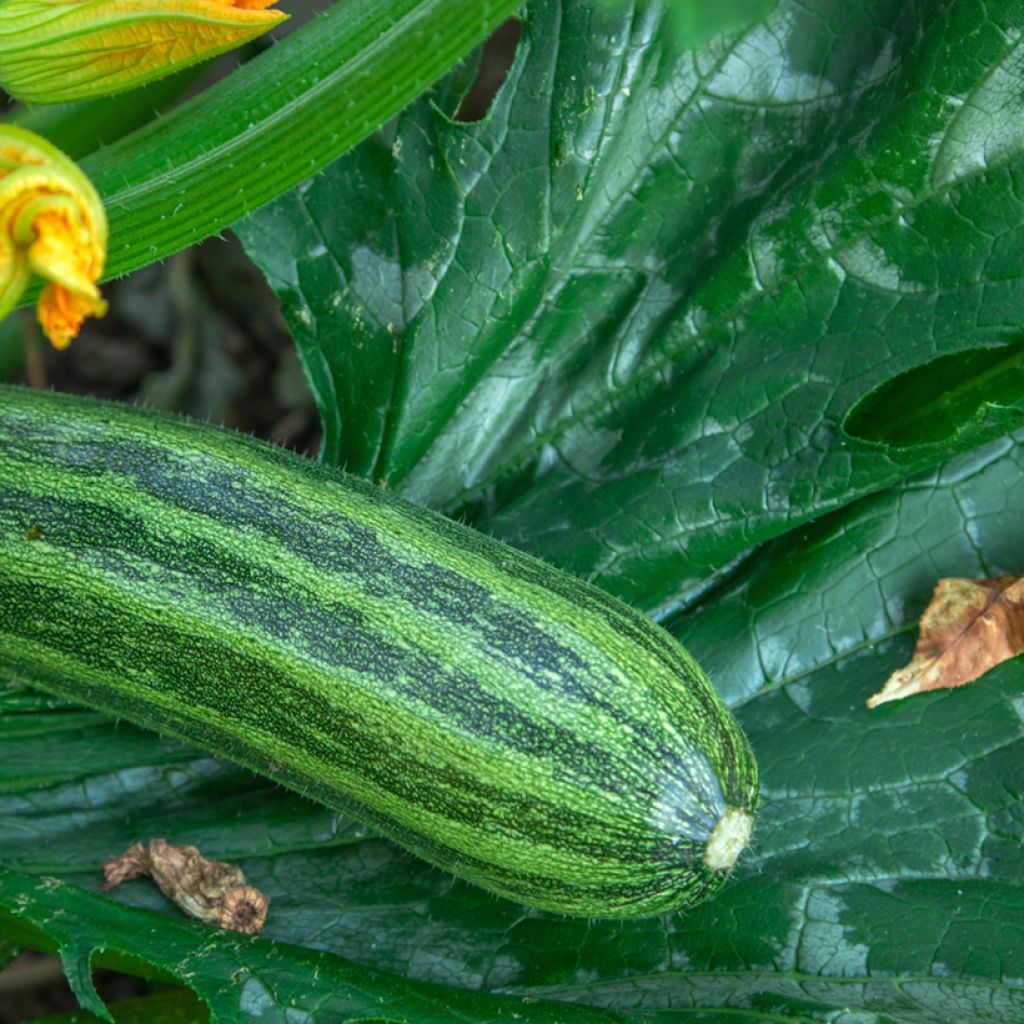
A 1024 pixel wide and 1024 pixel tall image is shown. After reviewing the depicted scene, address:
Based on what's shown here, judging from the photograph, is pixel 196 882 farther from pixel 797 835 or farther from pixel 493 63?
pixel 493 63

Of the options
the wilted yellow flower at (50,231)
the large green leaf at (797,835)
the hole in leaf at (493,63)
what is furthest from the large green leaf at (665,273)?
the wilted yellow flower at (50,231)

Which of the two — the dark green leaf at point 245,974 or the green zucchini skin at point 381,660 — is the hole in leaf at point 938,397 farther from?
the dark green leaf at point 245,974

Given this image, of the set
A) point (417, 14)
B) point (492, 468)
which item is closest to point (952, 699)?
point (492, 468)

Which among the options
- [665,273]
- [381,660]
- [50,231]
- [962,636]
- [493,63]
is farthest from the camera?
[493,63]

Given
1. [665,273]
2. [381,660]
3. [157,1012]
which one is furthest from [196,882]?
[665,273]

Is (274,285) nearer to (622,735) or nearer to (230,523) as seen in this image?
(230,523)

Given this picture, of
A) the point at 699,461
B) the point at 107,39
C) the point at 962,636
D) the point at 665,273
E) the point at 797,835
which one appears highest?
the point at 665,273

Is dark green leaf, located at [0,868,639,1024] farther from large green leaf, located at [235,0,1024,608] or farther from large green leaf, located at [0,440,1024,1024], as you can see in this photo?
large green leaf, located at [235,0,1024,608]
